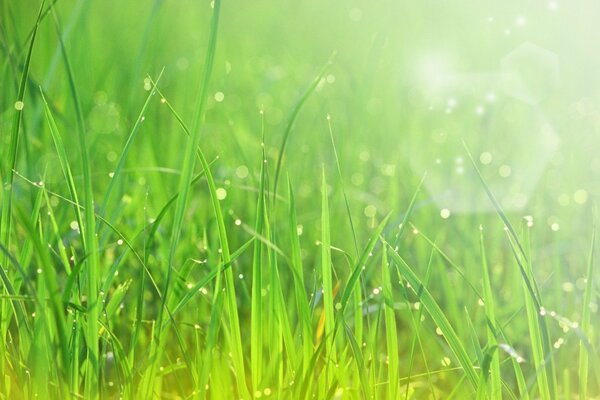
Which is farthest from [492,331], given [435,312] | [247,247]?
[247,247]

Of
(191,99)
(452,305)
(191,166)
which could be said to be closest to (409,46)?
(191,99)

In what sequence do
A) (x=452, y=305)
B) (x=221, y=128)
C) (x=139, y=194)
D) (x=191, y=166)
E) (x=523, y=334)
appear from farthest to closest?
(x=221, y=128) → (x=139, y=194) → (x=523, y=334) → (x=452, y=305) → (x=191, y=166)

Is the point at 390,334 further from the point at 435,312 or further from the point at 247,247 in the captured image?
the point at 247,247

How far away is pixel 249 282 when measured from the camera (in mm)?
980

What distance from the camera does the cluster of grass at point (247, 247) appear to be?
624 millimetres

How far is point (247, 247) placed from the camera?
36.7 inches

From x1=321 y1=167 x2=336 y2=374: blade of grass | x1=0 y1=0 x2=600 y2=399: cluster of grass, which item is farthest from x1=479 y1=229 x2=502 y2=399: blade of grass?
x1=321 y1=167 x2=336 y2=374: blade of grass

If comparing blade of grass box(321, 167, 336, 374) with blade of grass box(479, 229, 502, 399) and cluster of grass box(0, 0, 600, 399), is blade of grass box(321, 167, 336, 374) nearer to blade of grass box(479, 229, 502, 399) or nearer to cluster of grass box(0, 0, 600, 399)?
cluster of grass box(0, 0, 600, 399)

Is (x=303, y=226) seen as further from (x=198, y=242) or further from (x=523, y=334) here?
(x=523, y=334)

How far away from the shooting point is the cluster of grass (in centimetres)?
62

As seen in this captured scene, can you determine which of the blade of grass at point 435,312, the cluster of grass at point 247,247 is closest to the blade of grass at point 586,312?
the cluster of grass at point 247,247

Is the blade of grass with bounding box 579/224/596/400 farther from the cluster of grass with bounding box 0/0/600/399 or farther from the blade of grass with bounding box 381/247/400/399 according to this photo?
the blade of grass with bounding box 381/247/400/399

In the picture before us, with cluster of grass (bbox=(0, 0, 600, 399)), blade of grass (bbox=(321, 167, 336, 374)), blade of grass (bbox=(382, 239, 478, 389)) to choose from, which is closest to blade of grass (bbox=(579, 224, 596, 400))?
cluster of grass (bbox=(0, 0, 600, 399))

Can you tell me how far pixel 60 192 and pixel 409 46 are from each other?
1.18 metres
